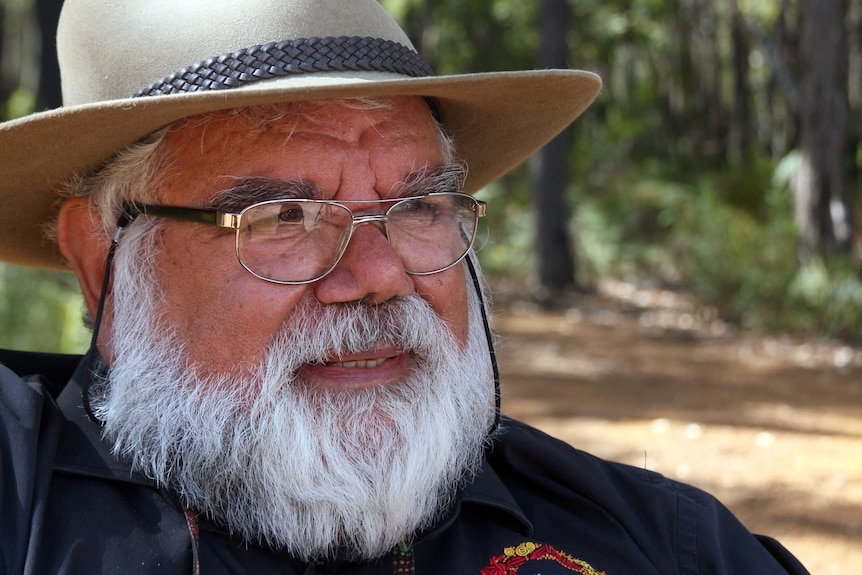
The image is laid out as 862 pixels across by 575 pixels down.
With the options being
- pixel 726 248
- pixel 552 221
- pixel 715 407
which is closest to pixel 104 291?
pixel 715 407

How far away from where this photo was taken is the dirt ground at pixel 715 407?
17.5 ft

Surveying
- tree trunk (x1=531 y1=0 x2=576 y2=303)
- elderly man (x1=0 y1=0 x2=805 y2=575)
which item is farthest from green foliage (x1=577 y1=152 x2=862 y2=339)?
elderly man (x1=0 y1=0 x2=805 y2=575)

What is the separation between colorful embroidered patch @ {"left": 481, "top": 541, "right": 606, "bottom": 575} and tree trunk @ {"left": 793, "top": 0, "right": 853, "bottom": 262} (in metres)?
9.51

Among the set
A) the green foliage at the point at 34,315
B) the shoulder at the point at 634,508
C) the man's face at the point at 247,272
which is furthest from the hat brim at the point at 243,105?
the green foliage at the point at 34,315

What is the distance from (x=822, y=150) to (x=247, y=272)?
10.1 m

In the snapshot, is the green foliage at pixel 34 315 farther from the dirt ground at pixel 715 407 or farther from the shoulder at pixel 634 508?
the shoulder at pixel 634 508

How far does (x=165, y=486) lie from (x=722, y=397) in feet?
22.0

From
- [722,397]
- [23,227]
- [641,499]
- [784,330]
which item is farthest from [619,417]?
[23,227]

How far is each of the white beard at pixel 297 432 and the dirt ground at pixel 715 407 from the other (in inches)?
101

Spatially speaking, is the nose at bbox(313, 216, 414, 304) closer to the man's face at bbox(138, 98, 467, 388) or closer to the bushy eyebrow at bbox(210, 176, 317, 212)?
the man's face at bbox(138, 98, 467, 388)

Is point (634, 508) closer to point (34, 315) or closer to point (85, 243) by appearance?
point (85, 243)

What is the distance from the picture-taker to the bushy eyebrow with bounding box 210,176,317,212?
6.40 feet

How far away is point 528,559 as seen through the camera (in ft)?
6.73

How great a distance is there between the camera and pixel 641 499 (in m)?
2.24
